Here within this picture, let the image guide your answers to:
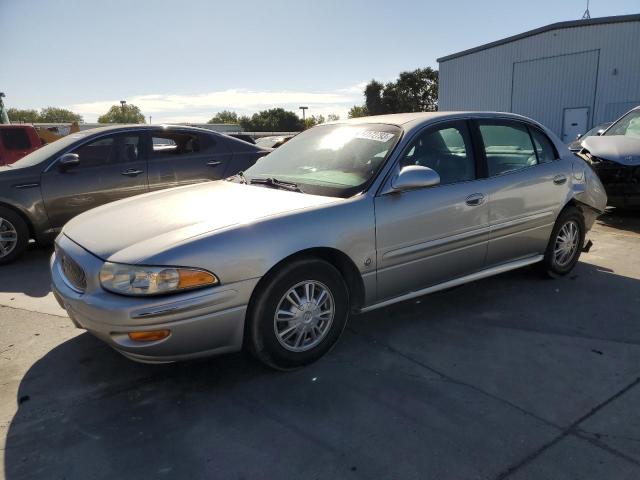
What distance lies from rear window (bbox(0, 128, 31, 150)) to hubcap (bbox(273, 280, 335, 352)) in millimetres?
9500

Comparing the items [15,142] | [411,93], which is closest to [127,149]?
[15,142]

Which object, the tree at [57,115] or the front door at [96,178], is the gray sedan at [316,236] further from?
the tree at [57,115]

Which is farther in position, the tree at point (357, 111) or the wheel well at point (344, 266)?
the tree at point (357, 111)

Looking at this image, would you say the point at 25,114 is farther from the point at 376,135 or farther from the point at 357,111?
the point at 376,135

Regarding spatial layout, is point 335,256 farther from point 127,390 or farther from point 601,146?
point 601,146

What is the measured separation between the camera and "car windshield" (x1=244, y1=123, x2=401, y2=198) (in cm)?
327

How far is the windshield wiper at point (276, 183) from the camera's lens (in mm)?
3371

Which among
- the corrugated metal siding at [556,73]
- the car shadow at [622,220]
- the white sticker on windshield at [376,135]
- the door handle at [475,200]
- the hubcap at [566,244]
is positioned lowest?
the car shadow at [622,220]

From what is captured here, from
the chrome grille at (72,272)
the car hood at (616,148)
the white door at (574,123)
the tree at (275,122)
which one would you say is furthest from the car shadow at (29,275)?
the tree at (275,122)

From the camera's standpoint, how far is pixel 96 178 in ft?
19.2

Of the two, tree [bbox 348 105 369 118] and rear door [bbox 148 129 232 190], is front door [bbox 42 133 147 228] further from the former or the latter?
tree [bbox 348 105 369 118]

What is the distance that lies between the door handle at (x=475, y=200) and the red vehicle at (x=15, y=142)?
9.52 meters

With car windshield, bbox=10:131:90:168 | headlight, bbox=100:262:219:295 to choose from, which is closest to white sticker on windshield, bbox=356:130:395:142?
headlight, bbox=100:262:219:295

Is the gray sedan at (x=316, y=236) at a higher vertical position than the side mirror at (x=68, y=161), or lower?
lower
